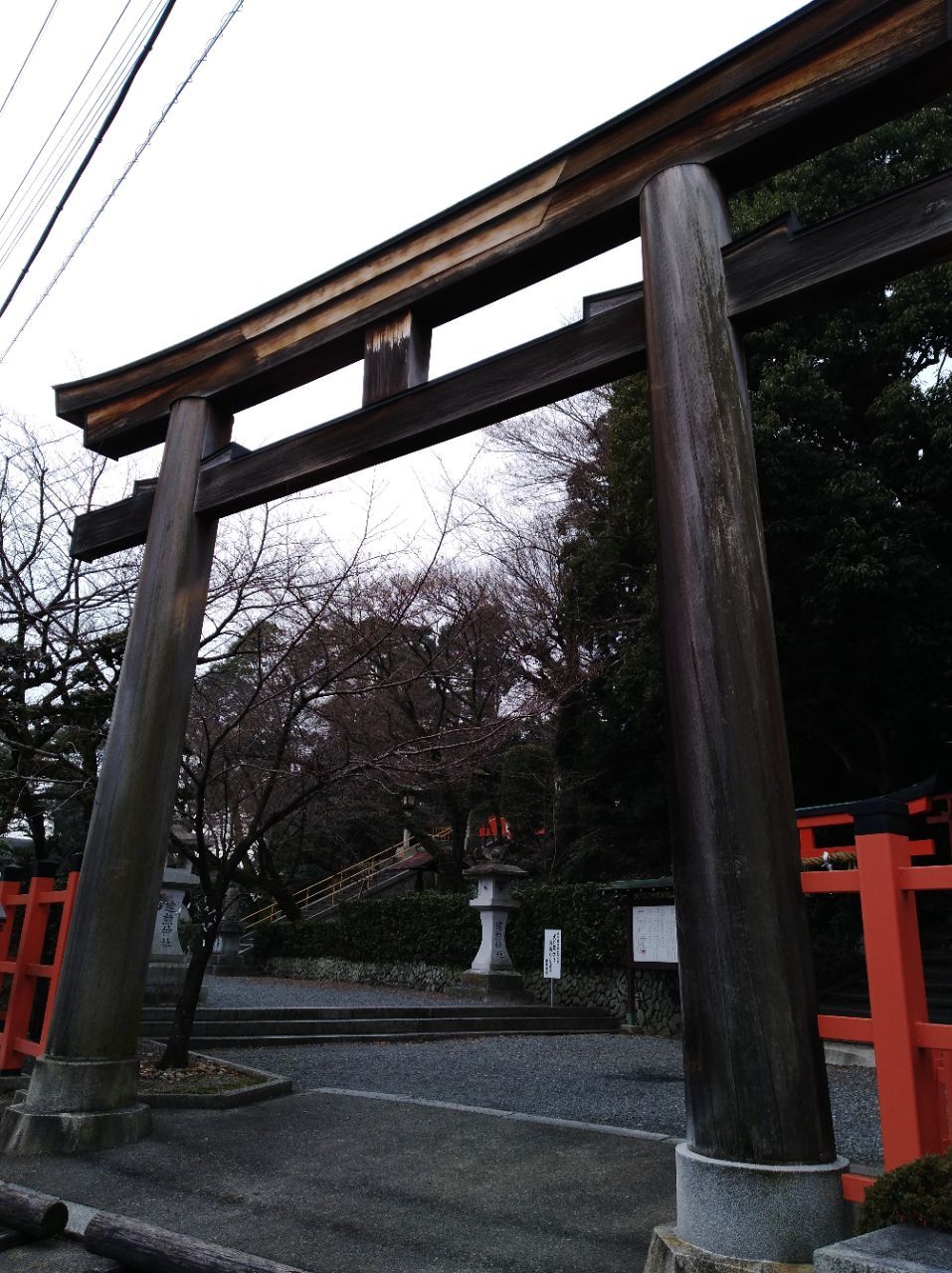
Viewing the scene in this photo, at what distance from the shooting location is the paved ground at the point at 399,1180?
2988 mm

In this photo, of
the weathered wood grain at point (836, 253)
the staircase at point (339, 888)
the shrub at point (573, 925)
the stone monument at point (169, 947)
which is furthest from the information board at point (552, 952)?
the weathered wood grain at point (836, 253)

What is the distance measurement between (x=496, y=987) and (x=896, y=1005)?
12191mm

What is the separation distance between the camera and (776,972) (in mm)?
2754

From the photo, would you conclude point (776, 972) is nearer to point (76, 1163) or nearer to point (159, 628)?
point (76, 1163)

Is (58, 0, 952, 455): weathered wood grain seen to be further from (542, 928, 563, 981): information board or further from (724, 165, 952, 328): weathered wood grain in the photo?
(542, 928, 563, 981): information board

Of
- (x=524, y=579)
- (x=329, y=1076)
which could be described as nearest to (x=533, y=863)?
(x=524, y=579)

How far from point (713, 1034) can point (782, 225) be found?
3157mm

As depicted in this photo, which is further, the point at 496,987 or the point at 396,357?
the point at 496,987

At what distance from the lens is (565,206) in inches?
173

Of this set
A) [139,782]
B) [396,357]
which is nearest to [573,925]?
[139,782]

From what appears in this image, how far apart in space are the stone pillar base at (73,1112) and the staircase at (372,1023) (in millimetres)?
4204

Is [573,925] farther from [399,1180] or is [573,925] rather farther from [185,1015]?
[399,1180]

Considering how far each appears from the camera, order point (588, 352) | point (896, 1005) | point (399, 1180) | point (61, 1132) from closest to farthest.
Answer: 1. point (896, 1005)
2. point (399, 1180)
3. point (588, 352)
4. point (61, 1132)

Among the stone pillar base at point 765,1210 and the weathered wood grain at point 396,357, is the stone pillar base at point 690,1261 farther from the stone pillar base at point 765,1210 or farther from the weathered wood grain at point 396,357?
the weathered wood grain at point 396,357
